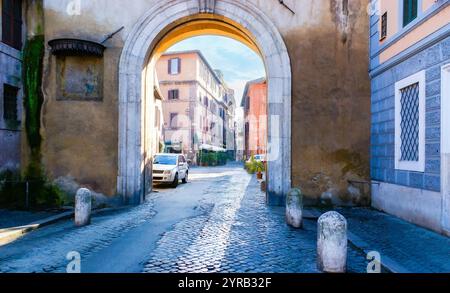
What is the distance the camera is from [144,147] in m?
11.2

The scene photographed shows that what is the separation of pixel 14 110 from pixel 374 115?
10.7 meters

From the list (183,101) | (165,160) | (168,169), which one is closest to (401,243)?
(168,169)

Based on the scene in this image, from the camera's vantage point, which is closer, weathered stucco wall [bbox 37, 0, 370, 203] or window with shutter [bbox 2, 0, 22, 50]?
window with shutter [bbox 2, 0, 22, 50]

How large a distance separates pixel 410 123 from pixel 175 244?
6.06 m

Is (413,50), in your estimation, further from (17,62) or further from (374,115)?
(17,62)

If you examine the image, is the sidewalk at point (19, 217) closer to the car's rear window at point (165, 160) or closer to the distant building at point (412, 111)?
the car's rear window at point (165, 160)

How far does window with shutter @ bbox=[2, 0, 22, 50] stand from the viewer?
9.90 meters

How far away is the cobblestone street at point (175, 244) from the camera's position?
484 cm

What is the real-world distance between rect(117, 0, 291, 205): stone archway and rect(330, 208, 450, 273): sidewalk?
272 centimetres

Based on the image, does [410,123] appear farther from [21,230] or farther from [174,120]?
[174,120]

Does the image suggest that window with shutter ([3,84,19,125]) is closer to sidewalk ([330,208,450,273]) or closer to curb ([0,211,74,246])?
curb ([0,211,74,246])

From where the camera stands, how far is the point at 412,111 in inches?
314

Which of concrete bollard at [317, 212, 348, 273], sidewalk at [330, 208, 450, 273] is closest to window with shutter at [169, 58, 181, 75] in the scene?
sidewalk at [330, 208, 450, 273]
